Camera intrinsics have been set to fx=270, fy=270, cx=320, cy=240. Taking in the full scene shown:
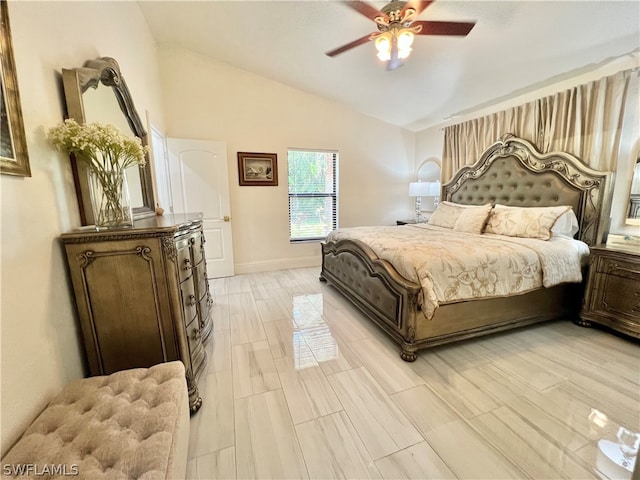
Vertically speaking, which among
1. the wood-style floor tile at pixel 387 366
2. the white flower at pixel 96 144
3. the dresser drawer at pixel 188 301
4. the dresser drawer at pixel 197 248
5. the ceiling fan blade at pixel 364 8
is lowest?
the wood-style floor tile at pixel 387 366

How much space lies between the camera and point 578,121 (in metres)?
2.78

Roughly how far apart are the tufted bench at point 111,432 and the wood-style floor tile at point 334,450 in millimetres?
594

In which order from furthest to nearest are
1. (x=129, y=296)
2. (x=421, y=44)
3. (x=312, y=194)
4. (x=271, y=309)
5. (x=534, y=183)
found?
(x=312, y=194) → (x=534, y=183) → (x=271, y=309) → (x=421, y=44) → (x=129, y=296)

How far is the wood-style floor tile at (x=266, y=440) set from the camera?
4.10 feet

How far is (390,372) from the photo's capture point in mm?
1922

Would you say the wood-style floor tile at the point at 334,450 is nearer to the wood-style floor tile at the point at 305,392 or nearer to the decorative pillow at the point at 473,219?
the wood-style floor tile at the point at 305,392

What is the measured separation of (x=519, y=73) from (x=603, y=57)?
2.06 feet

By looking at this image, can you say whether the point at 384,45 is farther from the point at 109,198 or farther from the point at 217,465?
the point at 217,465

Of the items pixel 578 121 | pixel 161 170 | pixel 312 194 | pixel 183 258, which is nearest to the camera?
pixel 183 258

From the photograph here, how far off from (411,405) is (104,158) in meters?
2.23

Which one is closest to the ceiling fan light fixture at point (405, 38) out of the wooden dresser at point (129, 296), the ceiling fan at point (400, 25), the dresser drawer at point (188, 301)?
the ceiling fan at point (400, 25)

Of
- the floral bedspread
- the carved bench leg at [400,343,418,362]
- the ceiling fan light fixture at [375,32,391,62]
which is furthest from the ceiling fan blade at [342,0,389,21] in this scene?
the carved bench leg at [400,343,418,362]

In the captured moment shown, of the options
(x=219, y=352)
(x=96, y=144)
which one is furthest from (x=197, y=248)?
(x=96, y=144)

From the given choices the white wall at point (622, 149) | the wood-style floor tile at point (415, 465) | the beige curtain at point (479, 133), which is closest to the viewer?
the wood-style floor tile at point (415, 465)
